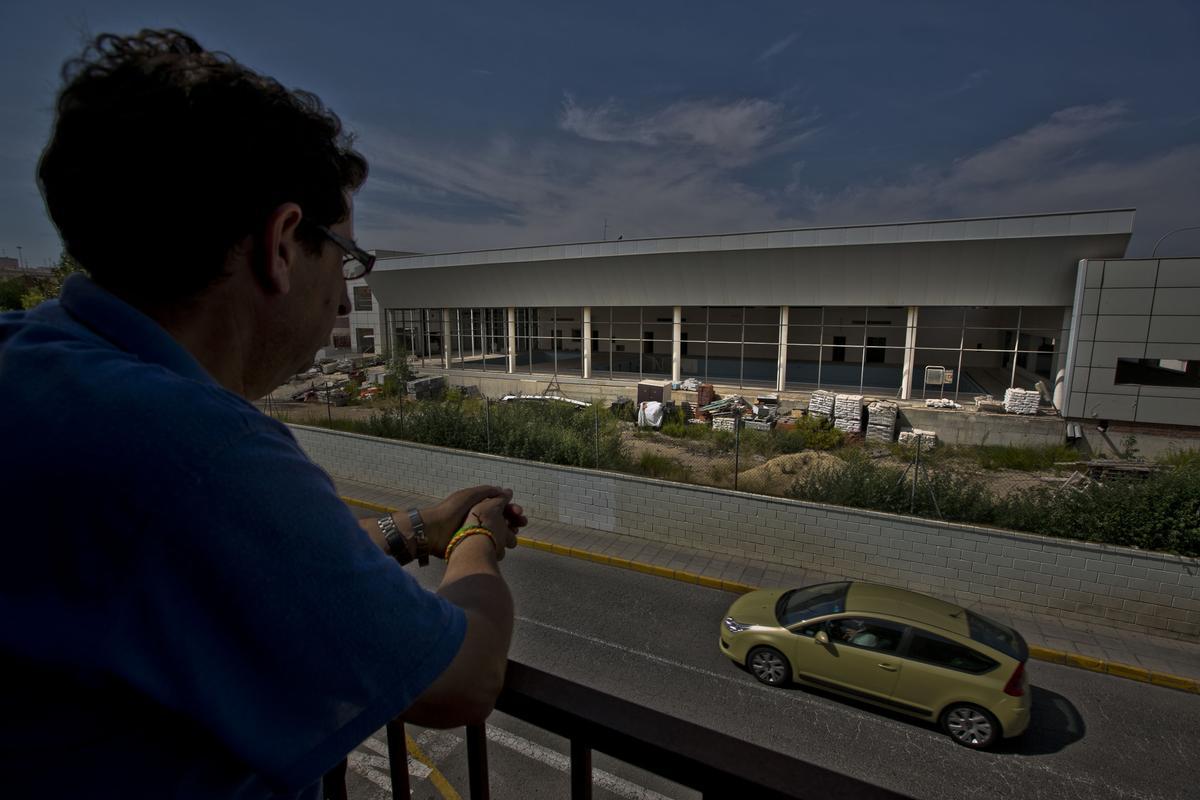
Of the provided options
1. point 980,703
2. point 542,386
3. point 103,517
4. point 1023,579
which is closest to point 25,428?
point 103,517

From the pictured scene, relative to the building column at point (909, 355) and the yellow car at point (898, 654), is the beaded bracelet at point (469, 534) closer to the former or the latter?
the yellow car at point (898, 654)

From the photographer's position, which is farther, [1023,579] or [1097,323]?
[1097,323]

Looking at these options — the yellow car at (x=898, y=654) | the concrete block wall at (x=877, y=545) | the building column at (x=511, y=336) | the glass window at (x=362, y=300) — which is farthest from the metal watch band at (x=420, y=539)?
the glass window at (x=362, y=300)

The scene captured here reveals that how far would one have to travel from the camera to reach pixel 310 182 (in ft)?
3.69

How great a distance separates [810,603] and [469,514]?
7.18 meters

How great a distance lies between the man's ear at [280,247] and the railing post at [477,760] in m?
A: 1.01

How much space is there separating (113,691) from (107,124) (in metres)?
0.81

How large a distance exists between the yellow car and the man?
715cm

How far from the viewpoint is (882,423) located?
65.0 feet

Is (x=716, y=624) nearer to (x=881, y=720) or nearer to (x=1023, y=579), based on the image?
(x=881, y=720)

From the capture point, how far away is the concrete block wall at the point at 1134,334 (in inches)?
666

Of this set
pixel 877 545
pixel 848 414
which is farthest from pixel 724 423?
pixel 877 545

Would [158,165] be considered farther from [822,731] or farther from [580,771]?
[822,731]

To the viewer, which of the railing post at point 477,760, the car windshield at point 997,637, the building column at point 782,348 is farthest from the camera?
the building column at point 782,348
